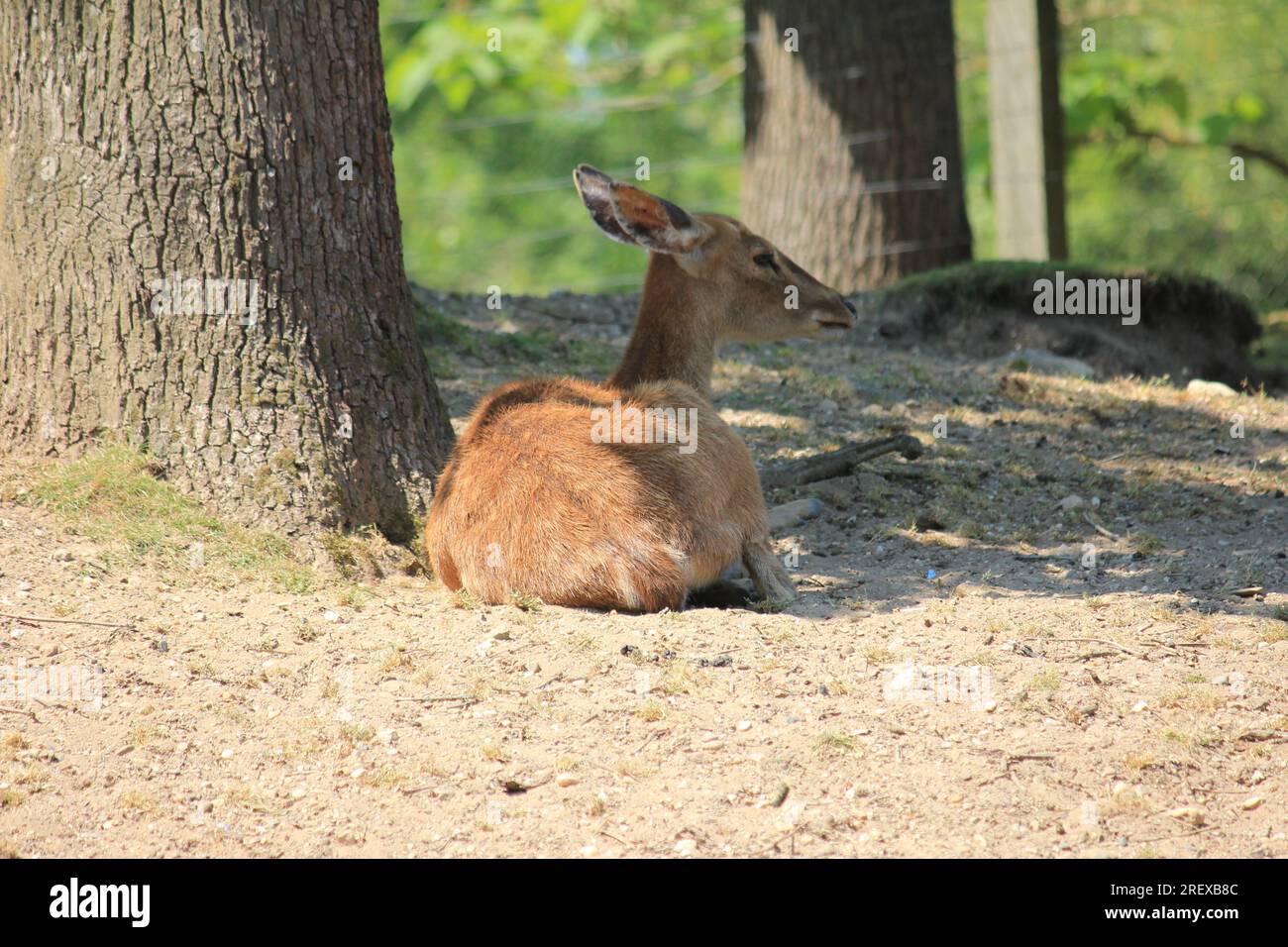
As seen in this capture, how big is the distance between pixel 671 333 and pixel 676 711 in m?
2.60

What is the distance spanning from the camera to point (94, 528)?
205 inches

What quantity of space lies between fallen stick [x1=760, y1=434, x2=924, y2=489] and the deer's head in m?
0.69

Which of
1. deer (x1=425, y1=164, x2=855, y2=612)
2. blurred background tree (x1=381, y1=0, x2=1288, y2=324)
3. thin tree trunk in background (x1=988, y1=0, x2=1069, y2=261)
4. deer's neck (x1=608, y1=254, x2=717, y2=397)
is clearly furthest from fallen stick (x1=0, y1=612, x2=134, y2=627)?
thin tree trunk in background (x1=988, y1=0, x2=1069, y2=261)

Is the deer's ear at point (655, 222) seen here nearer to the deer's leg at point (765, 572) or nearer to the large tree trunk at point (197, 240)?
the large tree trunk at point (197, 240)

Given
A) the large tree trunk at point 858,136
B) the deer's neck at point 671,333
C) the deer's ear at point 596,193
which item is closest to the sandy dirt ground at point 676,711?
the deer's neck at point 671,333

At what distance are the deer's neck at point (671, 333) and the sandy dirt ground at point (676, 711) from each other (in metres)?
0.99

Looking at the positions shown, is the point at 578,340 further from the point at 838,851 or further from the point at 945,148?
the point at 838,851

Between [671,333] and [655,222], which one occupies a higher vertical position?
[655,222]

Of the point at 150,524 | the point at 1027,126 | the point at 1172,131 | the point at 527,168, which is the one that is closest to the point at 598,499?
the point at 150,524

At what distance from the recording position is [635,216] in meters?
6.44

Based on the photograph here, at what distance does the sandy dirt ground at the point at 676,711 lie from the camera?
3.85m

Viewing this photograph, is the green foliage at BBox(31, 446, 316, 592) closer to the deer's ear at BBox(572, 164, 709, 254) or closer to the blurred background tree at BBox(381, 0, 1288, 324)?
the deer's ear at BBox(572, 164, 709, 254)

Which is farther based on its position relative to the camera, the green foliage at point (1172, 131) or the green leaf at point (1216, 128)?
the green foliage at point (1172, 131)

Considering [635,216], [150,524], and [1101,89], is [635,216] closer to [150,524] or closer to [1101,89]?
[150,524]
